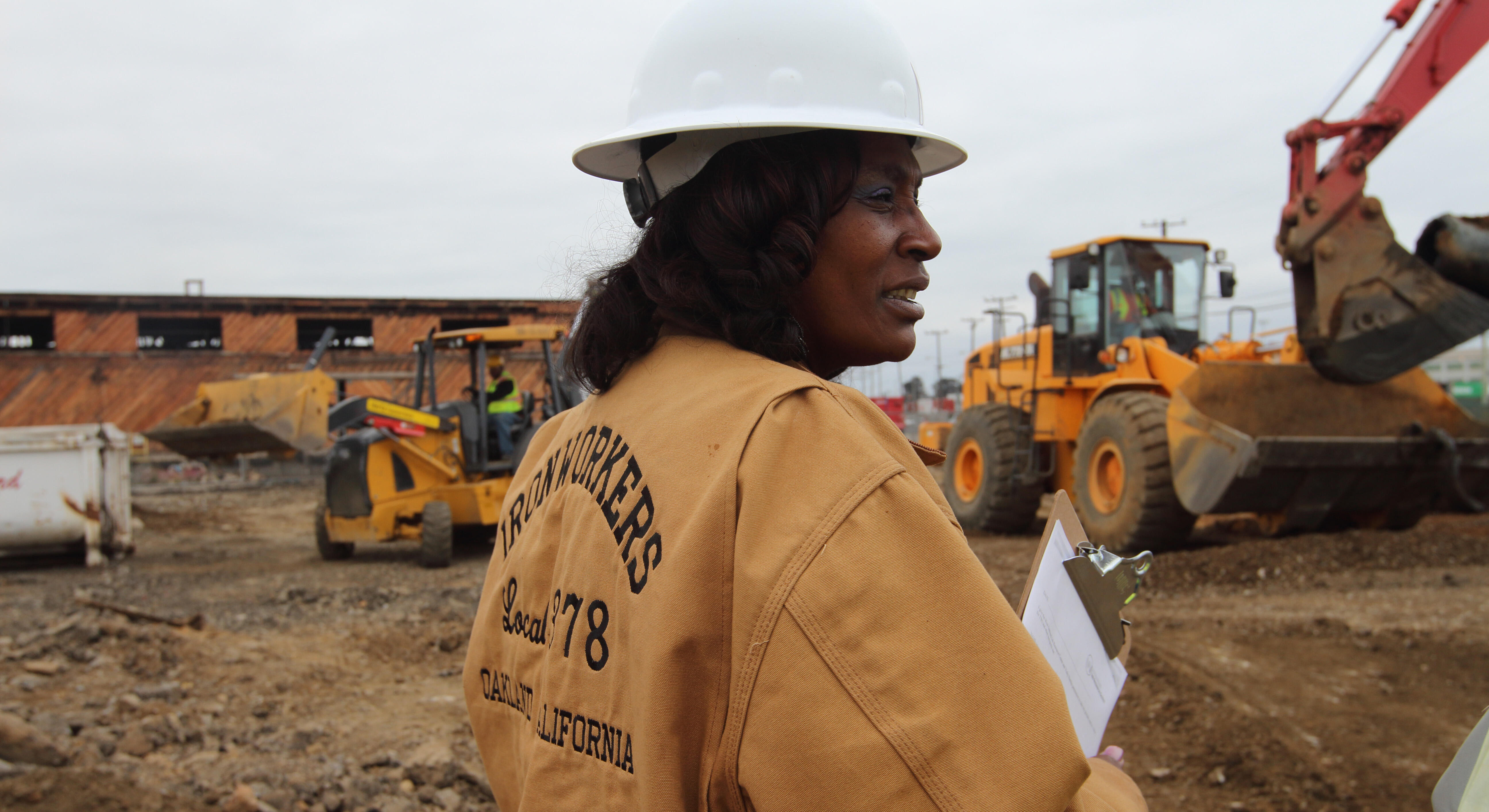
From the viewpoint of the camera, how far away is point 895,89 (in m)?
1.38

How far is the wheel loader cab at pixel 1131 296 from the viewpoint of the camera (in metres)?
9.82

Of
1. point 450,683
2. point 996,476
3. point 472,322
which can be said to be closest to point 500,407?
point 450,683

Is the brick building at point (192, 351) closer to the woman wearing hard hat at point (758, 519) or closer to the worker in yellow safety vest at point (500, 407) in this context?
the worker in yellow safety vest at point (500, 407)

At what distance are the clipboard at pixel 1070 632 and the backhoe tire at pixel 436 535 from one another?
873 cm

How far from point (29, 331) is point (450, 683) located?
97.8ft

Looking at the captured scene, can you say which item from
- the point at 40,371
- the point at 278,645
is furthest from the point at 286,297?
the point at 278,645

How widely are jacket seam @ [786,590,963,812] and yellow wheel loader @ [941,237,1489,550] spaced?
22.5 feet

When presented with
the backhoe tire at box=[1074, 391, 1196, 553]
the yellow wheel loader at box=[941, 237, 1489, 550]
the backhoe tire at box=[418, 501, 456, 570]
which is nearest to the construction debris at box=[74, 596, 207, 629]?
the backhoe tire at box=[418, 501, 456, 570]

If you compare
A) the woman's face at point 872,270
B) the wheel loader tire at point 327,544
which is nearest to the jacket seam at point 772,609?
the woman's face at point 872,270

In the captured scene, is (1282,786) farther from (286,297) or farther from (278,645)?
(286,297)

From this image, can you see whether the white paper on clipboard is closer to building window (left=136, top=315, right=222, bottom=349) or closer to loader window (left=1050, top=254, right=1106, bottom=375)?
loader window (left=1050, top=254, right=1106, bottom=375)

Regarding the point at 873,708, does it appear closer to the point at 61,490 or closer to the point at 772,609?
the point at 772,609

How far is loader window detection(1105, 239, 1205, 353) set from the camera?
9836 mm

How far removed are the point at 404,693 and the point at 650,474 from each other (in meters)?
4.86
